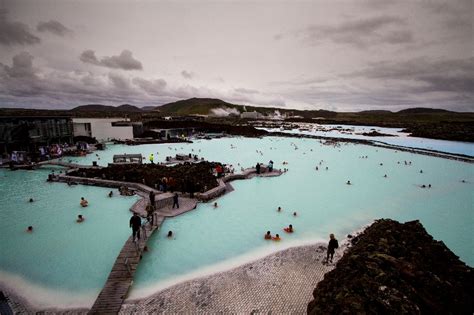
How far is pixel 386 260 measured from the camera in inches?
305

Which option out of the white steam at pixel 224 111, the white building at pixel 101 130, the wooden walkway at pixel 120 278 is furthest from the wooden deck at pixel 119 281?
the white steam at pixel 224 111

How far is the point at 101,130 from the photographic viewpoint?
42.0m

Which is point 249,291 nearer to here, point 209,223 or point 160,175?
point 209,223

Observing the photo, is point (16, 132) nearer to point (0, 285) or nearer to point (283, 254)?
point (0, 285)

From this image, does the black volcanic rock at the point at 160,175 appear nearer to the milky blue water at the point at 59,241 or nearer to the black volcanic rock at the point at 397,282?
the milky blue water at the point at 59,241

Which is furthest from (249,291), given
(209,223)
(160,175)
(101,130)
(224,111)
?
(224,111)

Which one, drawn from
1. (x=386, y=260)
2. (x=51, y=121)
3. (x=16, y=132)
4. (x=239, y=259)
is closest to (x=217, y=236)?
(x=239, y=259)

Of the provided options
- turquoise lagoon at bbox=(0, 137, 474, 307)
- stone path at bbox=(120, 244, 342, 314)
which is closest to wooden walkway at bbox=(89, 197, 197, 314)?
stone path at bbox=(120, 244, 342, 314)

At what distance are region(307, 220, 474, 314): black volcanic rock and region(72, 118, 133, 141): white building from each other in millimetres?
40776

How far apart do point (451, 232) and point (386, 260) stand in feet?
28.4

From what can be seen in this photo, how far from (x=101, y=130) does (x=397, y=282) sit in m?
44.4

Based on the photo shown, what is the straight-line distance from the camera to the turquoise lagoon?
8789mm

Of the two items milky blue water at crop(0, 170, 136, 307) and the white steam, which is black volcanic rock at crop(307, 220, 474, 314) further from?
the white steam

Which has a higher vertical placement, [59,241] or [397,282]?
[397,282]
